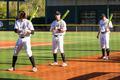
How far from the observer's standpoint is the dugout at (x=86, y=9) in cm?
6225

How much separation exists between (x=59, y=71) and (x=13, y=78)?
2152mm

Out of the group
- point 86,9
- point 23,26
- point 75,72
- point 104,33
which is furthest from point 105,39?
Answer: point 86,9

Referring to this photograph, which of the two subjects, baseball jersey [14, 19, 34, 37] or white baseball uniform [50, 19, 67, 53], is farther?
white baseball uniform [50, 19, 67, 53]

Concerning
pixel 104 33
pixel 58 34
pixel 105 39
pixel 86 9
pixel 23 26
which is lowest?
pixel 105 39

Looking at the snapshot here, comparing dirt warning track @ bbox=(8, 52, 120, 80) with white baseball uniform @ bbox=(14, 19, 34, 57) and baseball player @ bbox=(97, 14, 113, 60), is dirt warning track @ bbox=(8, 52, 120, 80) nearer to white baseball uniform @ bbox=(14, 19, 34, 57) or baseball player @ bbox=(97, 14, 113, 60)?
white baseball uniform @ bbox=(14, 19, 34, 57)

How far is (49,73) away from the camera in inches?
524

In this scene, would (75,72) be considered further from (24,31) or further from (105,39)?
(105,39)

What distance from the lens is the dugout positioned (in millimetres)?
62250

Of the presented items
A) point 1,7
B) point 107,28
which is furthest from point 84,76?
point 1,7

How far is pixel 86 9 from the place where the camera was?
210 feet

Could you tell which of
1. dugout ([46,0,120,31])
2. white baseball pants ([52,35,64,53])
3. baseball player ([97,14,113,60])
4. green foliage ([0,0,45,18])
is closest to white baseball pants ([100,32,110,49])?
baseball player ([97,14,113,60])

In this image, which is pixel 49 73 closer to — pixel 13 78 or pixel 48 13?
pixel 13 78

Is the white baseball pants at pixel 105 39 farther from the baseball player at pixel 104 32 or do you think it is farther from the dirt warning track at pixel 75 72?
the dirt warning track at pixel 75 72

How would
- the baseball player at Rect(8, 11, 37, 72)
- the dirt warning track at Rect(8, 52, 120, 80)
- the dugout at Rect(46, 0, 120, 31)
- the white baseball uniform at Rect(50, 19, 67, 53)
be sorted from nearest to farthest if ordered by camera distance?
the dirt warning track at Rect(8, 52, 120, 80) → the baseball player at Rect(8, 11, 37, 72) → the white baseball uniform at Rect(50, 19, 67, 53) → the dugout at Rect(46, 0, 120, 31)
